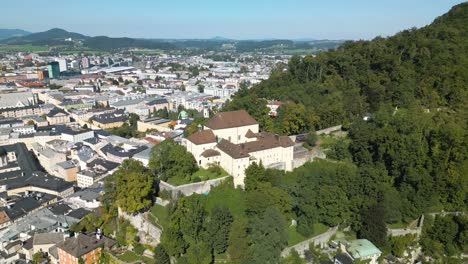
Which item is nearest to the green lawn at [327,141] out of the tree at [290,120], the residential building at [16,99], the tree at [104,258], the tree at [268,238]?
the tree at [290,120]

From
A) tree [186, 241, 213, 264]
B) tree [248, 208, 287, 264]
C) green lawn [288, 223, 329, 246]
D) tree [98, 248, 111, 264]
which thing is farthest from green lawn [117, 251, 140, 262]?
green lawn [288, 223, 329, 246]

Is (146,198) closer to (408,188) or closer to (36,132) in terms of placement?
(408,188)

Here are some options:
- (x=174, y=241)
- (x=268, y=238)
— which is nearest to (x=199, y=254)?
(x=174, y=241)

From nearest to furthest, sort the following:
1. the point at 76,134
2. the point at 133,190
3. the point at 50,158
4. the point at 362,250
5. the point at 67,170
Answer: the point at 362,250, the point at 133,190, the point at 67,170, the point at 50,158, the point at 76,134

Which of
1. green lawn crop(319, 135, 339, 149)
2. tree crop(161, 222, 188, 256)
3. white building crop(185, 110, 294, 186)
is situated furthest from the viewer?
green lawn crop(319, 135, 339, 149)

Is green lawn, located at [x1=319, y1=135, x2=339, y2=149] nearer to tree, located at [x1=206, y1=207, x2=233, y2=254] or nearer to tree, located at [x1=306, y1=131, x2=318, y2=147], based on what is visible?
tree, located at [x1=306, y1=131, x2=318, y2=147]

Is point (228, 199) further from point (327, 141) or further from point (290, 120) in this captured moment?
point (327, 141)
